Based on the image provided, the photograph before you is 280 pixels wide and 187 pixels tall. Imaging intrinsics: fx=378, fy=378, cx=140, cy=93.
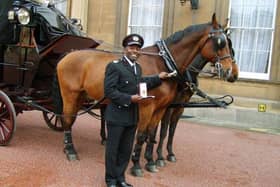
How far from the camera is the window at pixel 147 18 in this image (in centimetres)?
1170

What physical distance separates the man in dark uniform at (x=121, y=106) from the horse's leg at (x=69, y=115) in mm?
1484

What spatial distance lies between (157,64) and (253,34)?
20.7ft

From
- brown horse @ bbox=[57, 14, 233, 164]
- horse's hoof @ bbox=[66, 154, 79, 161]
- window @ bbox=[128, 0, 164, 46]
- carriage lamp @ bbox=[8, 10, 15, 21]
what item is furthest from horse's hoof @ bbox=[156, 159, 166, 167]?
window @ bbox=[128, 0, 164, 46]

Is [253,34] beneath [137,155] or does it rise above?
above

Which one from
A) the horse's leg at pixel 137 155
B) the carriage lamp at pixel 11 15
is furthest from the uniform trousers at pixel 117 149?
the carriage lamp at pixel 11 15

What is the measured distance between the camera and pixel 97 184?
4691 millimetres

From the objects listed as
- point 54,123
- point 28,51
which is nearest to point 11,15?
point 28,51

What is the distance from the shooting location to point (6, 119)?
243 inches

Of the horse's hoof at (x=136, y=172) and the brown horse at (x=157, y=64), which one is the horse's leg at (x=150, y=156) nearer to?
the brown horse at (x=157, y=64)

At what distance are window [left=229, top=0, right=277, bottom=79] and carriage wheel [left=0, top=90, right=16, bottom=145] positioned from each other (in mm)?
6756

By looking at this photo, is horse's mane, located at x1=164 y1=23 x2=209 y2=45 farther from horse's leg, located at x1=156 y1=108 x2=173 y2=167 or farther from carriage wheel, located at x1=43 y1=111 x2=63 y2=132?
carriage wheel, located at x1=43 y1=111 x2=63 y2=132

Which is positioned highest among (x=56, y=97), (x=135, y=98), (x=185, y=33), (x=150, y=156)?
(x=185, y=33)

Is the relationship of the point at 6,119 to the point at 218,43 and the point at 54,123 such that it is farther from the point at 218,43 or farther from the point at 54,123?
the point at 218,43

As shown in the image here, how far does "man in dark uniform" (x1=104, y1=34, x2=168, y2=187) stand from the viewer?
4105 millimetres
